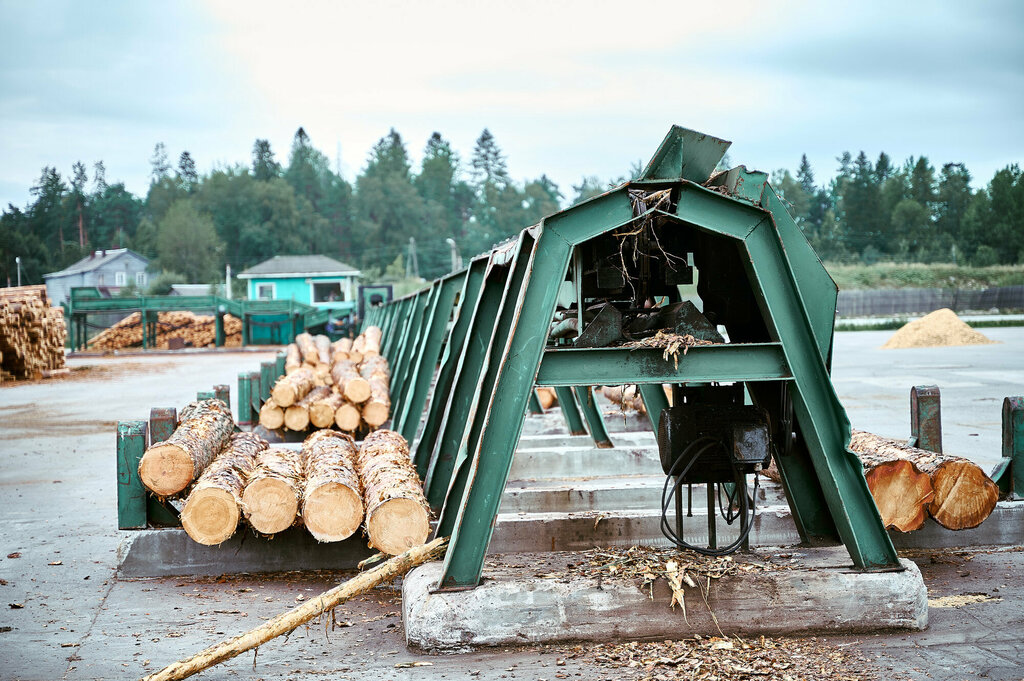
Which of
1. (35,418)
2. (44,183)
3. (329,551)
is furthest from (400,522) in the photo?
(44,183)

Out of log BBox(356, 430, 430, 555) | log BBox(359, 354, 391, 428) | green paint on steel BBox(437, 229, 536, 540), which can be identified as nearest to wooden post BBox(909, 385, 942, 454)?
green paint on steel BBox(437, 229, 536, 540)

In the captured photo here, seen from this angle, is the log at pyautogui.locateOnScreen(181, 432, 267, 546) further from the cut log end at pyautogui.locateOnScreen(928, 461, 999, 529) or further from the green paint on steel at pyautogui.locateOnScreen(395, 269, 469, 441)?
the cut log end at pyautogui.locateOnScreen(928, 461, 999, 529)

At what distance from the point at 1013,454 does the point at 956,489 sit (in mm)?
741

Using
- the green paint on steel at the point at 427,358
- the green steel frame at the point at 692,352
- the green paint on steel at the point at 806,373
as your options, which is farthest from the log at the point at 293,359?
the green paint on steel at the point at 806,373

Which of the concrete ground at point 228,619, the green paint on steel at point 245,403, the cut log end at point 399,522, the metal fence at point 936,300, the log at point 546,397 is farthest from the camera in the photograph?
the metal fence at point 936,300

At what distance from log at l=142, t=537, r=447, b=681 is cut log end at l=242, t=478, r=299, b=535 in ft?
3.79

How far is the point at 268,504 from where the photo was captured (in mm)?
5562

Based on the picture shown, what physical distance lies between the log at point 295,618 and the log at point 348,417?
603cm

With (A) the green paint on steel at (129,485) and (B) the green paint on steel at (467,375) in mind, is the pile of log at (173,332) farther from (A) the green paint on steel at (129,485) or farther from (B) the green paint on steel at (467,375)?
(B) the green paint on steel at (467,375)

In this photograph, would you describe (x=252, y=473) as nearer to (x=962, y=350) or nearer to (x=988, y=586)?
(x=988, y=586)

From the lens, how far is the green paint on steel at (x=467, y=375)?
19.0 feet

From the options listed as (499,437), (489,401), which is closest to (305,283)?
(489,401)

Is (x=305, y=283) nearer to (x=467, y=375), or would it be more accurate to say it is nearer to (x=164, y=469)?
(x=164, y=469)

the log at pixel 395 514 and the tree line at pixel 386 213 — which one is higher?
the tree line at pixel 386 213
